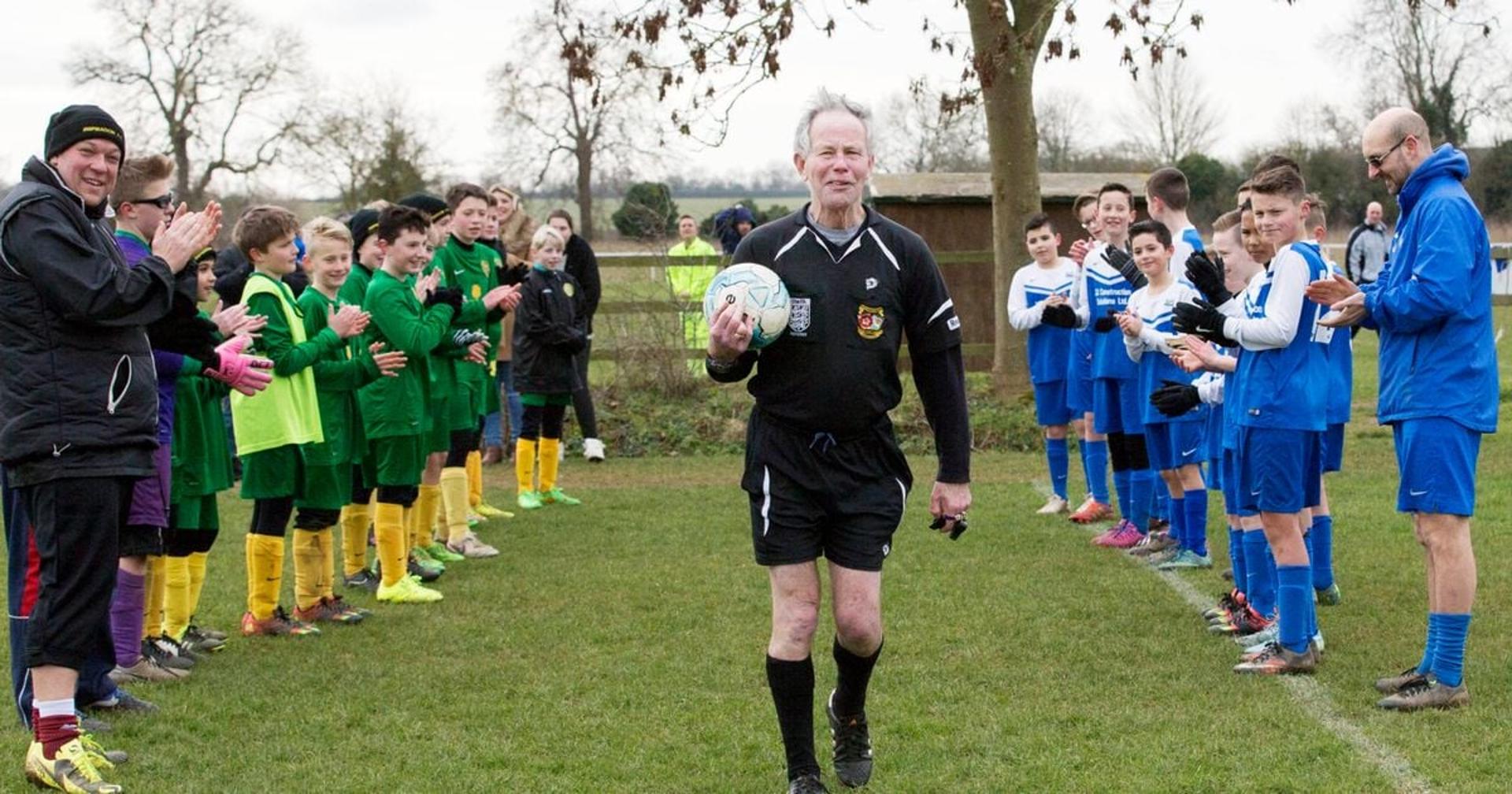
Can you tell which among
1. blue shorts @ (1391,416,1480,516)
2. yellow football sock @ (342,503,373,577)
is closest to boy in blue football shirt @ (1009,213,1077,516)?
yellow football sock @ (342,503,373,577)

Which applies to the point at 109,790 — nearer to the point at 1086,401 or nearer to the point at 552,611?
the point at 552,611

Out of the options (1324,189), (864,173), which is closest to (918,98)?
(864,173)

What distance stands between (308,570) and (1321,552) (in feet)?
17.0

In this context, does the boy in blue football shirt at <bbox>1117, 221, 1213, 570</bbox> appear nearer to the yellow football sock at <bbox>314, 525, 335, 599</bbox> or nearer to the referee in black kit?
the referee in black kit

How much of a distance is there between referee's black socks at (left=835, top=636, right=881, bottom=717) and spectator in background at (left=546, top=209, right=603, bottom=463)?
7.89m

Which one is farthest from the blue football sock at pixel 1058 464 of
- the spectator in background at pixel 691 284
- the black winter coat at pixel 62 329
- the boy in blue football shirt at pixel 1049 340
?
the black winter coat at pixel 62 329

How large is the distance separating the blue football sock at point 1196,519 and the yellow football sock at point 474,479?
516cm

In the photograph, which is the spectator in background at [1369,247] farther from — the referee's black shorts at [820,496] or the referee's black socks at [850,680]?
the referee's black shorts at [820,496]

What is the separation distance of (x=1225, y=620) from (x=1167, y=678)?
42.5 inches

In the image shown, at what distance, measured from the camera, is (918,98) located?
1644cm

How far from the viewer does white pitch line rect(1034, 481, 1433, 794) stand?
507 centimetres

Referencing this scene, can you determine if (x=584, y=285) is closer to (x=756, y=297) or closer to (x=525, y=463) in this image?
(x=525, y=463)

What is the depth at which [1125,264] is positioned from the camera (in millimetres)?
9664

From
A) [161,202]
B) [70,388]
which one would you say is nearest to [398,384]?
[161,202]
